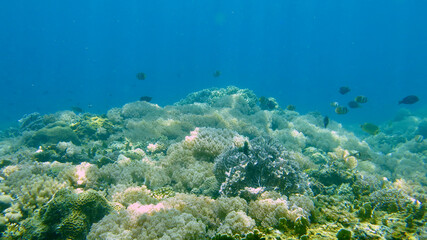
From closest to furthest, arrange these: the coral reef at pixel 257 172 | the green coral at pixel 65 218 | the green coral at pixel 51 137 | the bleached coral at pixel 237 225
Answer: the bleached coral at pixel 237 225 < the green coral at pixel 65 218 < the coral reef at pixel 257 172 < the green coral at pixel 51 137

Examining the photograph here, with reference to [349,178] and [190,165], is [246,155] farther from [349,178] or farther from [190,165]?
[349,178]

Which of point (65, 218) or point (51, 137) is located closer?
point (65, 218)

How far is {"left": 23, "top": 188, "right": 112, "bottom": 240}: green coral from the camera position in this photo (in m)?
2.96

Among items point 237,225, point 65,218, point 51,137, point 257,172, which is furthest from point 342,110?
point 51,137

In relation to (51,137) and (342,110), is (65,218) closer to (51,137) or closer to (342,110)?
(51,137)

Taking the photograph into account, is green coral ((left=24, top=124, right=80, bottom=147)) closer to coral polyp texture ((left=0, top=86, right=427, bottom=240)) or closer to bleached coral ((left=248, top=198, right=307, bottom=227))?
coral polyp texture ((left=0, top=86, right=427, bottom=240))

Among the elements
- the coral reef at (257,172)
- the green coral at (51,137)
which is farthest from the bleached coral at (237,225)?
the green coral at (51,137)

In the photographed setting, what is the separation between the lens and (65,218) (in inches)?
119

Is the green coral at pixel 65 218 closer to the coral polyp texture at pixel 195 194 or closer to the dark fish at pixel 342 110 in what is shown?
the coral polyp texture at pixel 195 194

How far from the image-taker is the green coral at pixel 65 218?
296 cm

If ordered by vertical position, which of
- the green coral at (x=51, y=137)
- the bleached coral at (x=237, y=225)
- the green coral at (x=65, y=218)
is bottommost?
the green coral at (x=65, y=218)

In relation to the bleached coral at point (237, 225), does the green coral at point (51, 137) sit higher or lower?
higher

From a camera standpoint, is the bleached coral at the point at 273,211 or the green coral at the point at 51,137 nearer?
the bleached coral at the point at 273,211

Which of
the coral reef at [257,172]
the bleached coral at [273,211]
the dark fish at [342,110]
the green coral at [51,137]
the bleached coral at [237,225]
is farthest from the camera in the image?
the dark fish at [342,110]
